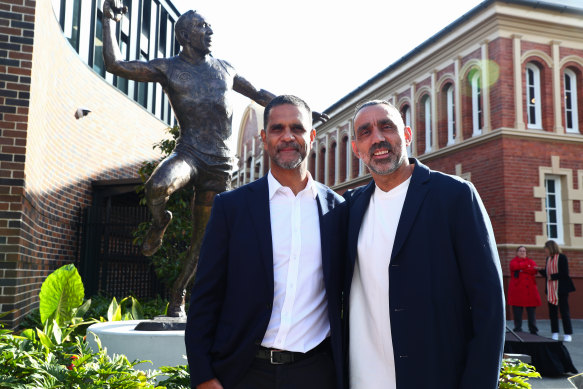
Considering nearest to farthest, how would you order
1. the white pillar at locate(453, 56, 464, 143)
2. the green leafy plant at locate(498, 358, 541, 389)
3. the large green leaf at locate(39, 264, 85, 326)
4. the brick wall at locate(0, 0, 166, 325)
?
the green leafy plant at locate(498, 358, 541, 389), the large green leaf at locate(39, 264, 85, 326), the brick wall at locate(0, 0, 166, 325), the white pillar at locate(453, 56, 464, 143)

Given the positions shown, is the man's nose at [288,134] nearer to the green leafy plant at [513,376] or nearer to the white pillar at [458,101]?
the green leafy plant at [513,376]

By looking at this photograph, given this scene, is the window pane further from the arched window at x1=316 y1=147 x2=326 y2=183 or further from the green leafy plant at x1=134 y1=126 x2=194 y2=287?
the arched window at x1=316 y1=147 x2=326 y2=183

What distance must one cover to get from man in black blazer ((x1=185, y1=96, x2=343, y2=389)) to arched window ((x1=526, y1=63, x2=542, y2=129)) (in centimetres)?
1657

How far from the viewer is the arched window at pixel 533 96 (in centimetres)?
1698

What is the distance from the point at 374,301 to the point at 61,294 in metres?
4.85

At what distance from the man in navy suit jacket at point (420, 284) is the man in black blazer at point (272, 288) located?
129mm

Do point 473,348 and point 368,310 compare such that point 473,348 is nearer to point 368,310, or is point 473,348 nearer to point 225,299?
point 368,310

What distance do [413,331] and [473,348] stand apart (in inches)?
9.0

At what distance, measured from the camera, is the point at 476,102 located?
18172mm

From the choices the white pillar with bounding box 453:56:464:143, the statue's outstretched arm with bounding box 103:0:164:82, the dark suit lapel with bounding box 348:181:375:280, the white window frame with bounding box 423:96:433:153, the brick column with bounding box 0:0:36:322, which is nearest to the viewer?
the dark suit lapel with bounding box 348:181:375:280

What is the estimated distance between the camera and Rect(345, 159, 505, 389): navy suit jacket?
6.32 ft

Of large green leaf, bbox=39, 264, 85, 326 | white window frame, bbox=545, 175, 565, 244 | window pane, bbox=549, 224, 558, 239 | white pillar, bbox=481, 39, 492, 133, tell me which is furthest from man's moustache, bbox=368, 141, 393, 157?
window pane, bbox=549, 224, 558, 239

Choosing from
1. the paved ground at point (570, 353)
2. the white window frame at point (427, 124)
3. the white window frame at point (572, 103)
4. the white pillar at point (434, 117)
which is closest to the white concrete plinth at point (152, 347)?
the paved ground at point (570, 353)

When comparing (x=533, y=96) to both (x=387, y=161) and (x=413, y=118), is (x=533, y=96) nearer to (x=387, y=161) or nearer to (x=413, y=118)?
(x=413, y=118)
